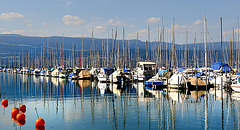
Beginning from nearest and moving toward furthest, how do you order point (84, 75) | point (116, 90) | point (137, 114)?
point (137, 114), point (116, 90), point (84, 75)

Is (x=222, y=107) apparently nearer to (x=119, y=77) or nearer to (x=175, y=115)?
(x=175, y=115)

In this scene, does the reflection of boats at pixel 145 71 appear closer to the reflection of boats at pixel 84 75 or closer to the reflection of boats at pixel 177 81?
the reflection of boats at pixel 177 81

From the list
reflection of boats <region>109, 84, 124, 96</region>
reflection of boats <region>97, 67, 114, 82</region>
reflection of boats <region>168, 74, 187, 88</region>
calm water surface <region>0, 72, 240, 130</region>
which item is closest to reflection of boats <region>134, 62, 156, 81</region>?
reflection of boats <region>97, 67, 114, 82</region>

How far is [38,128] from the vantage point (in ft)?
93.8

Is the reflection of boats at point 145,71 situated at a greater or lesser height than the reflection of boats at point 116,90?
greater

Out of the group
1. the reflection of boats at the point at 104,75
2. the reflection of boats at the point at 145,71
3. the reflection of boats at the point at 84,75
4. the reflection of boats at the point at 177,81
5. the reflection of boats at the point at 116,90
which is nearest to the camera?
the reflection of boats at the point at 116,90

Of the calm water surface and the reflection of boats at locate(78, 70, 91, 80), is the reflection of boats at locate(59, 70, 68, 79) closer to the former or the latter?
the reflection of boats at locate(78, 70, 91, 80)

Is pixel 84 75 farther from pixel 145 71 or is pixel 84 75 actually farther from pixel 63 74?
pixel 145 71

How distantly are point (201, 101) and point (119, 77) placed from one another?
3498cm

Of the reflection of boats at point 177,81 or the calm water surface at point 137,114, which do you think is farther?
the reflection of boats at point 177,81

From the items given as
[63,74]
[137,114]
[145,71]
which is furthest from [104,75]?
[137,114]

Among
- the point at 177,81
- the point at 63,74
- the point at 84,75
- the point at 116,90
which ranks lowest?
the point at 116,90

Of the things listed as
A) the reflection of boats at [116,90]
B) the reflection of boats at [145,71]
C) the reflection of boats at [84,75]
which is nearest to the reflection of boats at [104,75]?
the reflection of boats at [145,71]

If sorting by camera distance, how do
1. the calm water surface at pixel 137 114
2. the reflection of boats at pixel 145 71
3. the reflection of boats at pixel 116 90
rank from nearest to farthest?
the calm water surface at pixel 137 114 → the reflection of boats at pixel 116 90 → the reflection of boats at pixel 145 71
